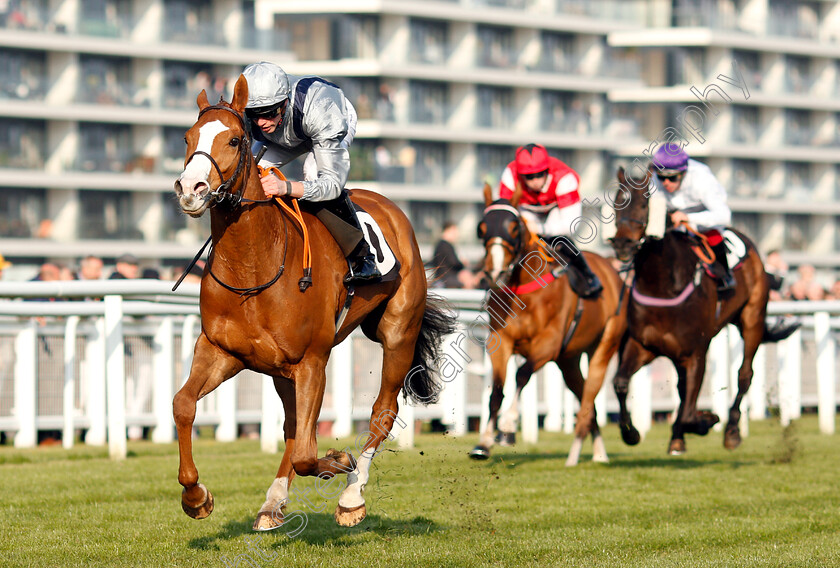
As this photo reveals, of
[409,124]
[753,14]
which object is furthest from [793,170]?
[409,124]

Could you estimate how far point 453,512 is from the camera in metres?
6.22

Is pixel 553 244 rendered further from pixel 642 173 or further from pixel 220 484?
pixel 220 484

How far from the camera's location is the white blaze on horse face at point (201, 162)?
4.32 meters

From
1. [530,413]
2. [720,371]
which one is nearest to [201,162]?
[530,413]

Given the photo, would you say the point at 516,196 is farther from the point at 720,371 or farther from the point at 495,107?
the point at 495,107

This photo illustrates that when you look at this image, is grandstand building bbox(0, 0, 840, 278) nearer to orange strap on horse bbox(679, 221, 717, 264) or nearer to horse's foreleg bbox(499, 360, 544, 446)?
orange strap on horse bbox(679, 221, 717, 264)

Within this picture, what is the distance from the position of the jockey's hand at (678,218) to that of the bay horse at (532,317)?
0.84m

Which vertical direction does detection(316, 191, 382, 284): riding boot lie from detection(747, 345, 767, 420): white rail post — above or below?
above

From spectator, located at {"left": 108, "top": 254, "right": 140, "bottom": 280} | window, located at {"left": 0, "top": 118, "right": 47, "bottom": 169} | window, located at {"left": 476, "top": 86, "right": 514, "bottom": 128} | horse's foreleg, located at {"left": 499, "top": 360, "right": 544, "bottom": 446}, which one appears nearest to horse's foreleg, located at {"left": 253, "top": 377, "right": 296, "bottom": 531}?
horse's foreleg, located at {"left": 499, "top": 360, "right": 544, "bottom": 446}

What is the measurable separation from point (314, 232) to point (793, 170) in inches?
1972

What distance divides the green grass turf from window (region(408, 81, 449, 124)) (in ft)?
117

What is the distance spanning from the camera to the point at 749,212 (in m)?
51.3

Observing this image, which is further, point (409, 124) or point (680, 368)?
point (409, 124)

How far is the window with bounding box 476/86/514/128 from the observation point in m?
45.7
